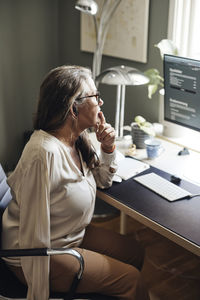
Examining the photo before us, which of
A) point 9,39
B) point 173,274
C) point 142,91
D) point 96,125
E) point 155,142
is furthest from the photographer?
point 9,39

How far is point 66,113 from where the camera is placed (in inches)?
61.2

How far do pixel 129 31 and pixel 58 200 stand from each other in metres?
1.52

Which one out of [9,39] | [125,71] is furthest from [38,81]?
[125,71]

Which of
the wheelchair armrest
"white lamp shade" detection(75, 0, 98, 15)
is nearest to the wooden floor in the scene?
the wheelchair armrest

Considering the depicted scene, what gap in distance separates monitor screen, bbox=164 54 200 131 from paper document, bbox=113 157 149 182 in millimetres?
313

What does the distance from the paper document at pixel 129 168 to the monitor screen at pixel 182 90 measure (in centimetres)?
31

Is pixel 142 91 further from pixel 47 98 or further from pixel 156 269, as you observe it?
pixel 47 98

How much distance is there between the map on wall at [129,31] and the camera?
255cm

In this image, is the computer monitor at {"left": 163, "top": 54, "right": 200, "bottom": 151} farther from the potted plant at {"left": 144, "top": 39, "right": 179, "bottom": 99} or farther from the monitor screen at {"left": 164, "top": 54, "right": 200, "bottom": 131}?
the potted plant at {"left": 144, "top": 39, "right": 179, "bottom": 99}

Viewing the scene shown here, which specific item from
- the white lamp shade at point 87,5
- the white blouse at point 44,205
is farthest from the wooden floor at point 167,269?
the white lamp shade at point 87,5

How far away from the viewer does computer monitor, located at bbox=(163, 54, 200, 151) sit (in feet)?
6.41

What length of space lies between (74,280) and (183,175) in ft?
2.47

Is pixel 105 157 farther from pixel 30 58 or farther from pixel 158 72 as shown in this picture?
pixel 30 58

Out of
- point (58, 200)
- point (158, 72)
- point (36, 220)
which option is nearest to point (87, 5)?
point (158, 72)
